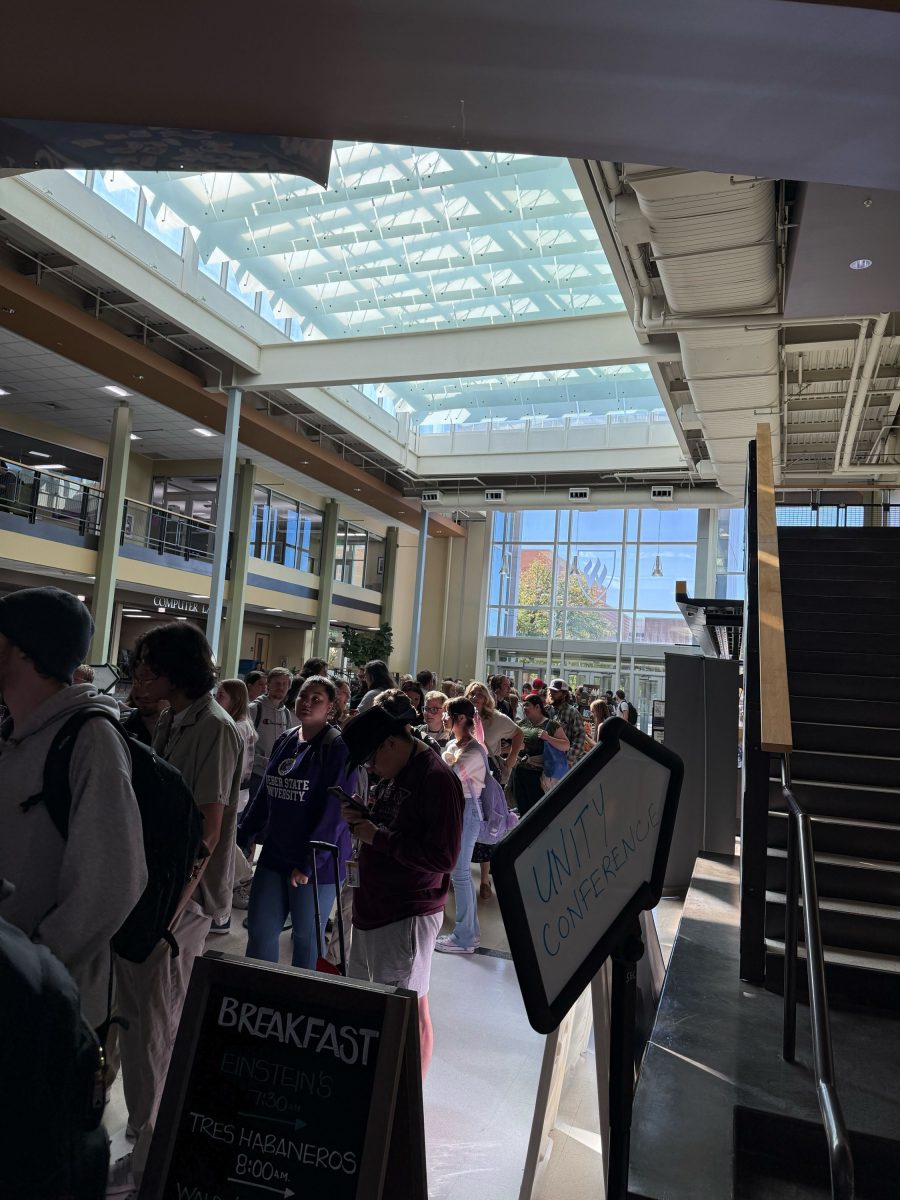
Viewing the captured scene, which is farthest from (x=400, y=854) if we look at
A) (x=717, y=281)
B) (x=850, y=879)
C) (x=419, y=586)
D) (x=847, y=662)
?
(x=419, y=586)

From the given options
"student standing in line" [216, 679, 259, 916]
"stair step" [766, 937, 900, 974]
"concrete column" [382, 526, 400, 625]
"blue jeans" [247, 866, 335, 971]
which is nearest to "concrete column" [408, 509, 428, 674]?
"concrete column" [382, 526, 400, 625]

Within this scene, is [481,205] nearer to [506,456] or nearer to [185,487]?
[506,456]

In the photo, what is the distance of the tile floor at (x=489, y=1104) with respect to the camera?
102 inches

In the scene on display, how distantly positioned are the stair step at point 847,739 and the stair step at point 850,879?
904 millimetres

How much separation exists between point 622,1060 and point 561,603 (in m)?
24.0

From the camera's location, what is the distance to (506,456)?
17.3 meters

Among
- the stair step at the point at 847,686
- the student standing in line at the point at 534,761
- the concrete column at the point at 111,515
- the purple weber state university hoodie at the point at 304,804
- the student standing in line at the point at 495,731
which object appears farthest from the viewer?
the concrete column at the point at 111,515

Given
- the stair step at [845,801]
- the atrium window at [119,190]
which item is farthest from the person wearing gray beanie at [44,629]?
the atrium window at [119,190]

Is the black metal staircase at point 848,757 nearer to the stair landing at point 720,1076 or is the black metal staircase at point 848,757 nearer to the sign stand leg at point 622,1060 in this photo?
the stair landing at point 720,1076

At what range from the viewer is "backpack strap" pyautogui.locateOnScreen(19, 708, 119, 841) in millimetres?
1761

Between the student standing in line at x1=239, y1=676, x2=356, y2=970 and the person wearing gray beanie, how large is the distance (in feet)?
5.53

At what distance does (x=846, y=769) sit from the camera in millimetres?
4188

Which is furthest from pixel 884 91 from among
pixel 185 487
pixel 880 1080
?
pixel 185 487

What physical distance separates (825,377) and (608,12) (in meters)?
8.91
